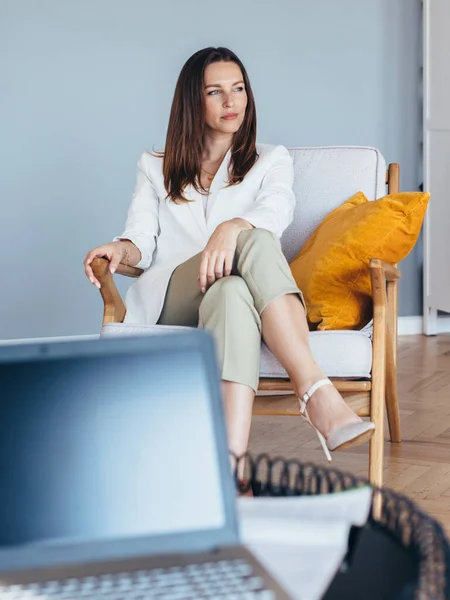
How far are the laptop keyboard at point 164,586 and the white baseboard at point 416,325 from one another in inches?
158

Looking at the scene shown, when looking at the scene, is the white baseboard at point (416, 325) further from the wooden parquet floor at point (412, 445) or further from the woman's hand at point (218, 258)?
the woman's hand at point (218, 258)

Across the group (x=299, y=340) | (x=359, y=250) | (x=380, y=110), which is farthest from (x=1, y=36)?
(x=299, y=340)

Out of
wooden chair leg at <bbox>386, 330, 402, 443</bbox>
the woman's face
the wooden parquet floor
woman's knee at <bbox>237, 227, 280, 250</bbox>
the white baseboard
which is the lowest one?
the white baseboard

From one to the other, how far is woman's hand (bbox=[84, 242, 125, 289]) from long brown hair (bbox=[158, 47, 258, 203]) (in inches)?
11.1

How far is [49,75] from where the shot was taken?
12.7 feet

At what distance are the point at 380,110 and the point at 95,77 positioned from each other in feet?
4.38

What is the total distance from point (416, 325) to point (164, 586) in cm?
409

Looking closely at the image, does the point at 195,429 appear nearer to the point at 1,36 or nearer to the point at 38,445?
the point at 38,445

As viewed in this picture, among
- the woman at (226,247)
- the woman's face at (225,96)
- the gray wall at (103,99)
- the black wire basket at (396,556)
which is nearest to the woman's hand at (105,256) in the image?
the woman at (226,247)


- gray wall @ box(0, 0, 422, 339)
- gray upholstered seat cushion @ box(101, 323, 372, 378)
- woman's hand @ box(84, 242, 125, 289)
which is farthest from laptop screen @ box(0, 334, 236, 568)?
gray wall @ box(0, 0, 422, 339)

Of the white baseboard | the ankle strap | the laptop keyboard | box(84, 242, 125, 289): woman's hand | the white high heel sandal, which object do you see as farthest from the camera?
the white baseboard

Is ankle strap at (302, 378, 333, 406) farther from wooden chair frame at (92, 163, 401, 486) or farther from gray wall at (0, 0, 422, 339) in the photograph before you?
gray wall at (0, 0, 422, 339)

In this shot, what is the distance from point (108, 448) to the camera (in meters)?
0.64

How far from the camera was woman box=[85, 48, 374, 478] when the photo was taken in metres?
1.83
